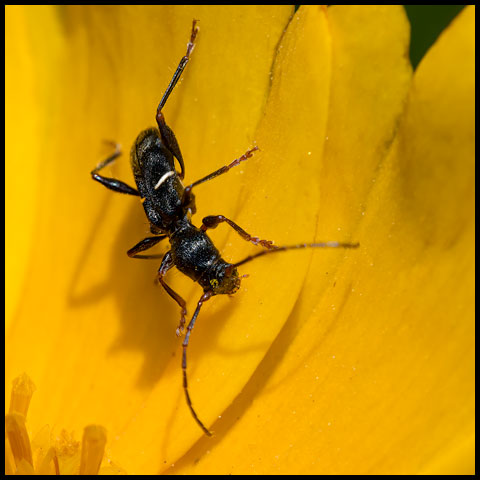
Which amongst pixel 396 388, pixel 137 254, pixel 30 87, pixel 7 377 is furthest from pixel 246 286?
pixel 30 87

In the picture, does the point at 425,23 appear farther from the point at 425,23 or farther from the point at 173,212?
the point at 173,212

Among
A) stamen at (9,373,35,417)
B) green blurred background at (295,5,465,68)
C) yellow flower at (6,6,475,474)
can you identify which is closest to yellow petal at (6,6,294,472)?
yellow flower at (6,6,475,474)

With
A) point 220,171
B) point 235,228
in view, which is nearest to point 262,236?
point 235,228

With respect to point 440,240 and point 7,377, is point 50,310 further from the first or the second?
point 440,240

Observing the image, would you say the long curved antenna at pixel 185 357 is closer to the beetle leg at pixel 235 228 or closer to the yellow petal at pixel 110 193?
the yellow petal at pixel 110 193

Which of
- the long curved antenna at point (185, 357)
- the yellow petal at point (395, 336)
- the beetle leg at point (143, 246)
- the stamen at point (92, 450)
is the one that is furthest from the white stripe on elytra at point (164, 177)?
the stamen at point (92, 450)

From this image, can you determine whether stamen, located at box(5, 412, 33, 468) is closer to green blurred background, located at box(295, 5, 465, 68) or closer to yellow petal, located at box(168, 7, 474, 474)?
yellow petal, located at box(168, 7, 474, 474)
